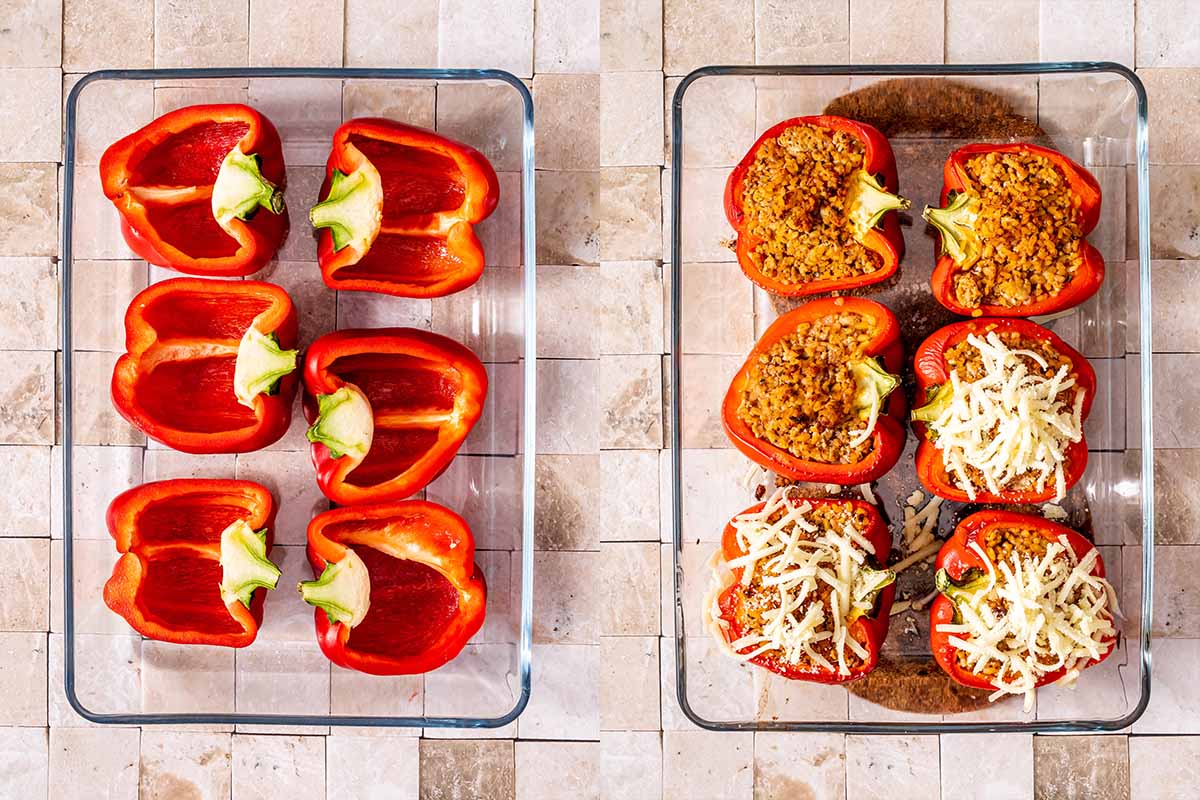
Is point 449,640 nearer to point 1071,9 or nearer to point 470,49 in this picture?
point 470,49

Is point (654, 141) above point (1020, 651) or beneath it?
above

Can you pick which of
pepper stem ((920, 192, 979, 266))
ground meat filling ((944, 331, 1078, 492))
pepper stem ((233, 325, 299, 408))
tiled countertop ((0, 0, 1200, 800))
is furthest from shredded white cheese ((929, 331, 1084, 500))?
pepper stem ((233, 325, 299, 408))

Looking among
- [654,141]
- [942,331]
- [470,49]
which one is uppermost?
[470,49]

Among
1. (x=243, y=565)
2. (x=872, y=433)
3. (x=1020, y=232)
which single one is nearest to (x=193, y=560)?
(x=243, y=565)

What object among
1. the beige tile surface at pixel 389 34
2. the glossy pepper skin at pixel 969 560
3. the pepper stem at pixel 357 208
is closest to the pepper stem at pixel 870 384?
the glossy pepper skin at pixel 969 560

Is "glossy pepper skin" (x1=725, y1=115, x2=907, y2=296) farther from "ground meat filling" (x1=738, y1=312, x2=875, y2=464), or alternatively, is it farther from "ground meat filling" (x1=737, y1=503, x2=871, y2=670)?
"ground meat filling" (x1=737, y1=503, x2=871, y2=670)

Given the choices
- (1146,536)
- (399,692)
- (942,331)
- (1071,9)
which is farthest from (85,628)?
(1071,9)

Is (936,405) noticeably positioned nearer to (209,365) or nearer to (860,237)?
(860,237)
